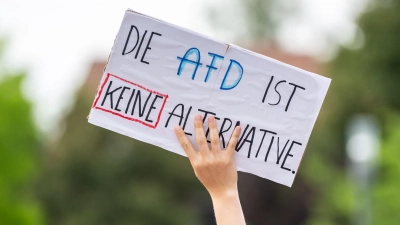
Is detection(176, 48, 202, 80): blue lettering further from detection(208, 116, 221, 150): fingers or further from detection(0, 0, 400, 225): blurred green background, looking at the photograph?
detection(0, 0, 400, 225): blurred green background

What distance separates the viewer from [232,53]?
12.6 feet

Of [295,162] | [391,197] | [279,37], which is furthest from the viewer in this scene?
[279,37]

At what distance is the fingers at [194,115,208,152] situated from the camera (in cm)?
358

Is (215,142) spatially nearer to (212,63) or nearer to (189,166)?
(212,63)

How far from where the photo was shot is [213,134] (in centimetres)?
362

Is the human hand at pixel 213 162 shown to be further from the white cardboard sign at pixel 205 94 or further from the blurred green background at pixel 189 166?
the blurred green background at pixel 189 166

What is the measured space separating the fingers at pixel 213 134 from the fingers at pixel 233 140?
0.24ft

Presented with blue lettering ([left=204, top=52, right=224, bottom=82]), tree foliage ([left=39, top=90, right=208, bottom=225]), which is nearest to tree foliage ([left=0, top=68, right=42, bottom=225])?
tree foliage ([left=39, top=90, right=208, bottom=225])

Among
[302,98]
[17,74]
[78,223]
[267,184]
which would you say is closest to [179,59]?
[302,98]

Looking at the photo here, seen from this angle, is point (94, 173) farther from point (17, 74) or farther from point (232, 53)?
point (232, 53)

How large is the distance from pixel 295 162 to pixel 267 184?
148 ft

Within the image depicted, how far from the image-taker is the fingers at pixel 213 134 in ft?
11.7

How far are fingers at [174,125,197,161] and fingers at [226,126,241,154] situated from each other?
0.14m

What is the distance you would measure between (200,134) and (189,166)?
37706 mm
